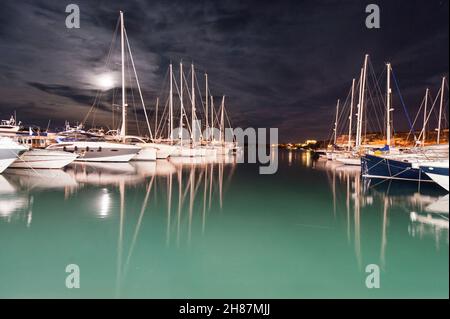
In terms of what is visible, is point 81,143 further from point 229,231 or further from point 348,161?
point 348,161

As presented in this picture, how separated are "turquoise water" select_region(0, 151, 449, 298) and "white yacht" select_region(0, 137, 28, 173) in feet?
20.1

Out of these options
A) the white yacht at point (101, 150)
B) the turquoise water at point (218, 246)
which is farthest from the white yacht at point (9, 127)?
the turquoise water at point (218, 246)

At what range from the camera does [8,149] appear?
1827 centimetres

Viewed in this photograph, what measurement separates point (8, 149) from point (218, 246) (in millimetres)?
17644

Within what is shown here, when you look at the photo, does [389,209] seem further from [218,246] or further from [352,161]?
[352,161]

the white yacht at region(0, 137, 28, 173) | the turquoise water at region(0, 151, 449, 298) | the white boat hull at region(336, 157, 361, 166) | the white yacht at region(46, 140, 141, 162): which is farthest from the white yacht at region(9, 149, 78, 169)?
the white boat hull at region(336, 157, 361, 166)

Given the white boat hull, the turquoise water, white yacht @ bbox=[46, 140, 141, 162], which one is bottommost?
the turquoise water

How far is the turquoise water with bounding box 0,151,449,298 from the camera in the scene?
206 inches

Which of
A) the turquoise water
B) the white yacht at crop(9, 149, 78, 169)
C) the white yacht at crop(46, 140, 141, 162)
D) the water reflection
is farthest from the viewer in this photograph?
the white yacht at crop(46, 140, 141, 162)

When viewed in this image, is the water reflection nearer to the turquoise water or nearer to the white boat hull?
the turquoise water

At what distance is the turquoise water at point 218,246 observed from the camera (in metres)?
5.24

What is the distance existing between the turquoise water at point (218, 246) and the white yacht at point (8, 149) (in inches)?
242

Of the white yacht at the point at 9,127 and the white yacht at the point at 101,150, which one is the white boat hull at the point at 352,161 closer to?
the white yacht at the point at 101,150

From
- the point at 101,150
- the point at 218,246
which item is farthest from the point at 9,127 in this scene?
the point at 218,246
